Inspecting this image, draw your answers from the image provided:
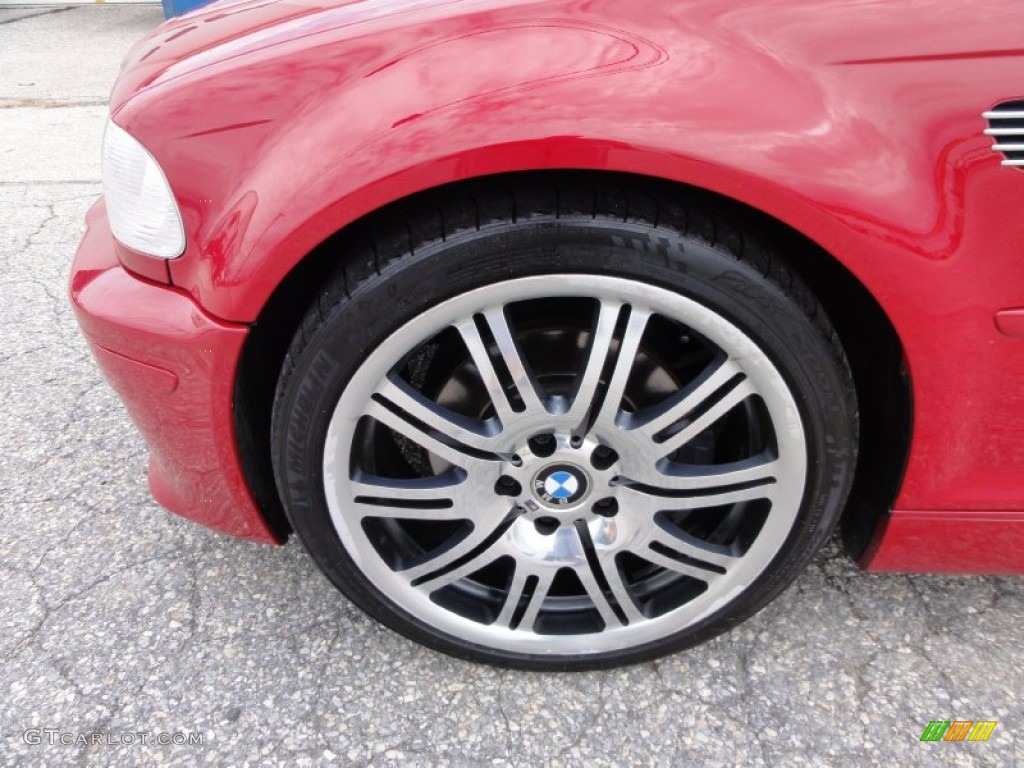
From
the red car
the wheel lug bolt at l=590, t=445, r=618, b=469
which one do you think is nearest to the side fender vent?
the red car

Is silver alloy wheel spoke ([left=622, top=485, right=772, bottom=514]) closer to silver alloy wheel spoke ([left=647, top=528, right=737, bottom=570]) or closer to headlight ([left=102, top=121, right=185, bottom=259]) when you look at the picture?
silver alloy wheel spoke ([left=647, top=528, right=737, bottom=570])

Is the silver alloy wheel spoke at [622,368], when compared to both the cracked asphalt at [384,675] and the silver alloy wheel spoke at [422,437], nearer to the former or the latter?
the silver alloy wheel spoke at [422,437]

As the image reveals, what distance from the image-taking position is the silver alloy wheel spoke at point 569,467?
1.29m

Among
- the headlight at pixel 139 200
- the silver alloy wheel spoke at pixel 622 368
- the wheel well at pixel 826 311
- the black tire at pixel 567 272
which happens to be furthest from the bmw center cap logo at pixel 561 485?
the headlight at pixel 139 200

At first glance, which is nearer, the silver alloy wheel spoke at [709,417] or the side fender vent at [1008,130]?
the side fender vent at [1008,130]

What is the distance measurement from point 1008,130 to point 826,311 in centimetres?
41

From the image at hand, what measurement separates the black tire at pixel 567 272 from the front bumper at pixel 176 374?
139 mm

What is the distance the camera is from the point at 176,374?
1.40 meters

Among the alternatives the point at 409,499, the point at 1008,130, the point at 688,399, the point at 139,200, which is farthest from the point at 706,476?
the point at 139,200

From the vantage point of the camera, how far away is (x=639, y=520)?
1.46 meters

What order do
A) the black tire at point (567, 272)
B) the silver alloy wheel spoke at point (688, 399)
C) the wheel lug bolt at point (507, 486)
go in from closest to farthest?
the black tire at point (567, 272), the silver alloy wheel spoke at point (688, 399), the wheel lug bolt at point (507, 486)

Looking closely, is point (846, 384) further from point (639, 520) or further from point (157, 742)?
point (157, 742)

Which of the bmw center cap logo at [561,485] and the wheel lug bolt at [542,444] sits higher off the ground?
the wheel lug bolt at [542,444]

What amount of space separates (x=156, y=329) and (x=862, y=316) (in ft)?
4.01
